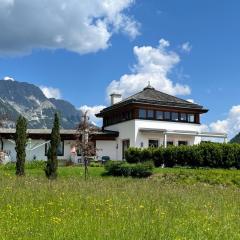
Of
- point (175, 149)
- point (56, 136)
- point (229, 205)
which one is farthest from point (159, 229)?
point (175, 149)

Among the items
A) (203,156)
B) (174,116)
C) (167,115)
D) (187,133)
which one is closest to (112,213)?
(203,156)

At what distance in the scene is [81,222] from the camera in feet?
36.0

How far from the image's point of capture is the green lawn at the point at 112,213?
391 inches

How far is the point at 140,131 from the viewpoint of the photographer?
5297cm

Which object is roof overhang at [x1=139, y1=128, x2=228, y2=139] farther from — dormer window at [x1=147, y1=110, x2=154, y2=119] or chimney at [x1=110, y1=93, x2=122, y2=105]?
chimney at [x1=110, y1=93, x2=122, y2=105]

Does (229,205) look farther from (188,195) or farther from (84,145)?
(84,145)

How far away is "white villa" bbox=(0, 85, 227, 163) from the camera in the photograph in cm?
5309

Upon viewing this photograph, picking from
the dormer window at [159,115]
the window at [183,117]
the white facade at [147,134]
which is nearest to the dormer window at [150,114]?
the white facade at [147,134]

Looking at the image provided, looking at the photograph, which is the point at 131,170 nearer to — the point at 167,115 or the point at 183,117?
the point at 167,115

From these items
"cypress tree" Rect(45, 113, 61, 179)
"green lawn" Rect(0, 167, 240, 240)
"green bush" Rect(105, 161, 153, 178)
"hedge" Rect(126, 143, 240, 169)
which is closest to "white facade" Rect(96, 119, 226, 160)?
"hedge" Rect(126, 143, 240, 169)

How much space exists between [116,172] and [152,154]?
333 inches

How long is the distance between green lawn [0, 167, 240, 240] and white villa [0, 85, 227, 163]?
114 feet

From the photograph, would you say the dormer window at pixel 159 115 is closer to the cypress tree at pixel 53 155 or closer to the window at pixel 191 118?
the window at pixel 191 118

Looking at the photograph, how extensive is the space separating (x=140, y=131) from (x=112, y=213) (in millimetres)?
40877
